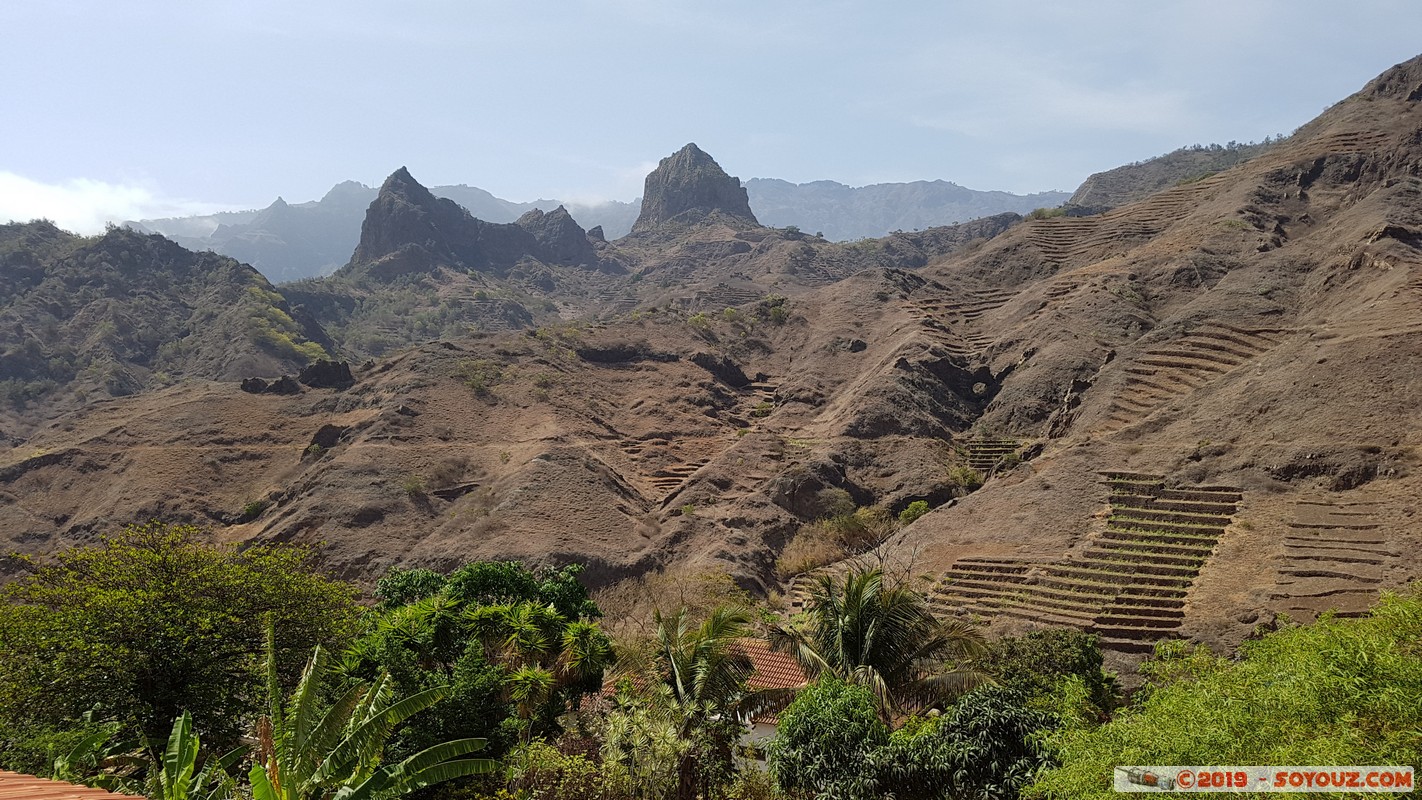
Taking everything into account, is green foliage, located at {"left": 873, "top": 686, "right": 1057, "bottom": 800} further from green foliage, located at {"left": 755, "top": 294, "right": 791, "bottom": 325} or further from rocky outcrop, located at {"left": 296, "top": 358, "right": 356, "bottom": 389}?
green foliage, located at {"left": 755, "top": 294, "right": 791, "bottom": 325}

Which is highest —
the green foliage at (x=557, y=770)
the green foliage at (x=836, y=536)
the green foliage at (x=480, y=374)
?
the green foliage at (x=480, y=374)

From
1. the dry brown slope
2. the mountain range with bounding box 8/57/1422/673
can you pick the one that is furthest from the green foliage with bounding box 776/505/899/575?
the dry brown slope

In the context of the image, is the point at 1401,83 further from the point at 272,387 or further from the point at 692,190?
the point at 692,190

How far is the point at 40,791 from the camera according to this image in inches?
303

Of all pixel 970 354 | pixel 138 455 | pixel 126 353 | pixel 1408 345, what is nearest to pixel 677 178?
pixel 126 353

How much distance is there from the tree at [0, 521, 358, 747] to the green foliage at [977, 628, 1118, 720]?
14.4 meters

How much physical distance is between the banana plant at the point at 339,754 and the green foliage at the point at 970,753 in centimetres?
575

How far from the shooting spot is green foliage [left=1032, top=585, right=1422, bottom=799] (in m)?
7.65

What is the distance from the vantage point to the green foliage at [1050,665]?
1691cm

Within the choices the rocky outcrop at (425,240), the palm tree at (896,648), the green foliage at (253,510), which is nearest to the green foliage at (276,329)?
the rocky outcrop at (425,240)

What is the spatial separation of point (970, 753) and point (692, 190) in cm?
16284

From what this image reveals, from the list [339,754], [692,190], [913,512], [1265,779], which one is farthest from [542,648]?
Answer: [692,190]

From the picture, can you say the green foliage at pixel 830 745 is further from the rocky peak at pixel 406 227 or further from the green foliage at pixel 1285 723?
the rocky peak at pixel 406 227

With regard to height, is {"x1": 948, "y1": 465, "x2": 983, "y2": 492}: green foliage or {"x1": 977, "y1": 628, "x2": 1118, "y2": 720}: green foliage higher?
{"x1": 977, "y1": 628, "x2": 1118, "y2": 720}: green foliage
